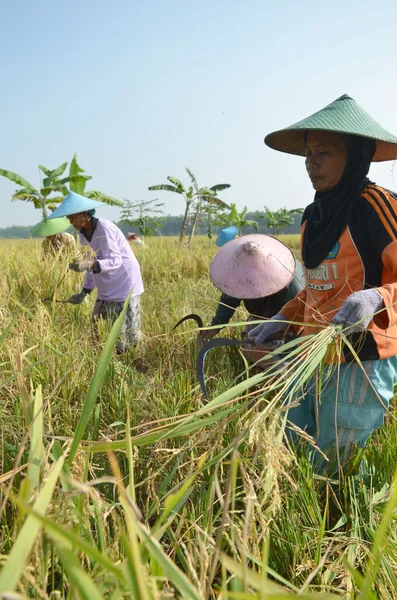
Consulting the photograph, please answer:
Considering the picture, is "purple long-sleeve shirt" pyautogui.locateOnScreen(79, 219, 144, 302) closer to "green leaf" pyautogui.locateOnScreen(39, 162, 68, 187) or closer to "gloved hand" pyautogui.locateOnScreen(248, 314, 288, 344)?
"gloved hand" pyautogui.locateOnScreen(248, 314, 288, 344)

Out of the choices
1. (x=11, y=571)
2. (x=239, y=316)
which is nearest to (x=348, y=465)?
(x=11, y=571)

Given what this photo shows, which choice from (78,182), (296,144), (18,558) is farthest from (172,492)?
(78,182)

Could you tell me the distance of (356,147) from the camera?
157 cm

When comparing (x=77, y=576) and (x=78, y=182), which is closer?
(x=77, y=576)

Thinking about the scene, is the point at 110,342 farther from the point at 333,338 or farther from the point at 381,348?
the point at 381,348

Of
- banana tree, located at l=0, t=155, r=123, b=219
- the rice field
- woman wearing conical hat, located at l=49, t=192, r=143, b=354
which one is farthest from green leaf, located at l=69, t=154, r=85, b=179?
the rice field

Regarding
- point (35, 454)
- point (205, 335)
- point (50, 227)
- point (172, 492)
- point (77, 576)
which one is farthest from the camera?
point (50, 227)

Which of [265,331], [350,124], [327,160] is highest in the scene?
[350,124]

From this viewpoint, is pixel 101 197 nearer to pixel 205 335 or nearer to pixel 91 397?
pixel 205 335

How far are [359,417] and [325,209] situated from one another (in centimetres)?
79

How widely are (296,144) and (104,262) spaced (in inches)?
74.6

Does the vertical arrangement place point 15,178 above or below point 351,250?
above

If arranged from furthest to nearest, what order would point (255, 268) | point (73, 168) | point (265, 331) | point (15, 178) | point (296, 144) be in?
point (15, 178)
point (73, 168)
point (255, 268)
point (296, 144)
point (265, 331)

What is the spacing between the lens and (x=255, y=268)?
2.29 m
